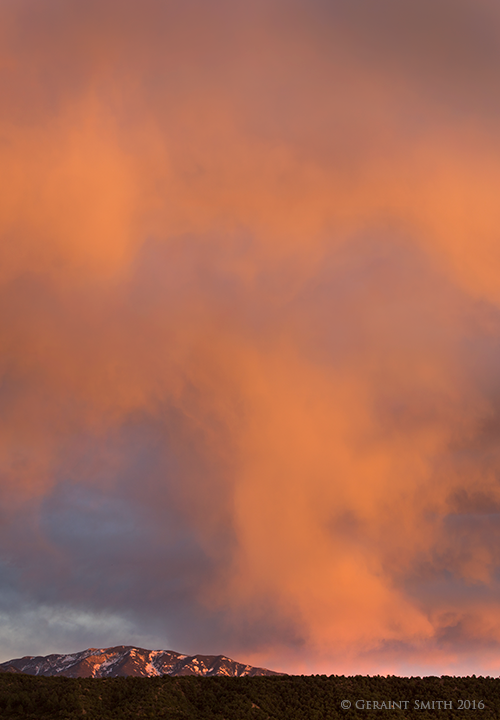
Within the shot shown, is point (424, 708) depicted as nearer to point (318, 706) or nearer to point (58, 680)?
point (318, 706)

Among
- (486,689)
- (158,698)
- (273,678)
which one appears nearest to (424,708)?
(486,689)

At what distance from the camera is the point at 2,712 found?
74.9m

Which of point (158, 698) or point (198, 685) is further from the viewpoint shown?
point (198, 685)

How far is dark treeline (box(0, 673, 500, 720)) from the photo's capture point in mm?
77500

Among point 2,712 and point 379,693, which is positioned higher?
point 379,693

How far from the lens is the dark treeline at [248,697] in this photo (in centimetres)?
7750

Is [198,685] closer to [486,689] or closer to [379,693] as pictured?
[379,693]

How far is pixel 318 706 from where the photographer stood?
278 feet

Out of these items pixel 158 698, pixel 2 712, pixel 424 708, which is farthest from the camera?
pixel 424 708

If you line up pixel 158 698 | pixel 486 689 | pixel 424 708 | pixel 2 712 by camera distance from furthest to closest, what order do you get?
pixel 486 689
pixel 424 708
pixel 158 698
pixel 2 712

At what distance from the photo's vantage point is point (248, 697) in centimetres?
8712

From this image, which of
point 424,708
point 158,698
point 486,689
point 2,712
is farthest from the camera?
point 486,689

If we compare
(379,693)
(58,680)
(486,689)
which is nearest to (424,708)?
(379,693)

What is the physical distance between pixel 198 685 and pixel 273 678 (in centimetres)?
1488
